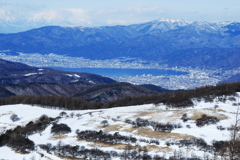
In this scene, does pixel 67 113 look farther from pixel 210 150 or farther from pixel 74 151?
pixel 210 150

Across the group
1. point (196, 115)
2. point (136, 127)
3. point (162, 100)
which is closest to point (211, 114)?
point (196, 115)

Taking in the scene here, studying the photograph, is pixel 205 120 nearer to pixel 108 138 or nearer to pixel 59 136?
pixel 108 138

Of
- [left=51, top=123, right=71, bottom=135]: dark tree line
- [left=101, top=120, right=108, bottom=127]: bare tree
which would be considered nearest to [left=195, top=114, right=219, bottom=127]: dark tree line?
[left=101, top=120, right=108, bottom=127]: bare tree

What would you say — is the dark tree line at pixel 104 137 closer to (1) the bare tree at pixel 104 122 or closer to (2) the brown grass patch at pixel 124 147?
(2) the brown grass patch at pixel 124 147

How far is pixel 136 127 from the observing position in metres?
87.2

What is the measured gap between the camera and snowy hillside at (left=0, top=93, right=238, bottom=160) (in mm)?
67688

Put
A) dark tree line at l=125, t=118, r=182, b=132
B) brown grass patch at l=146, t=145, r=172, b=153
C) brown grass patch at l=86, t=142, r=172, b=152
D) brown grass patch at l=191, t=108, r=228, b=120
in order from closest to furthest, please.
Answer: brown grass patch at l=146, t=145, r=172, b=153
brown grass patch at l=86, t=142, r=172, b=152
dark tree line at l=125, t=118, r=182, b=132
brown grass patch at l=191, t=108, r=228, b=120

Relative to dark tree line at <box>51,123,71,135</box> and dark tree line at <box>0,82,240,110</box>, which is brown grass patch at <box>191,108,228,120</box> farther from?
dark tree line at <box>51,123,71,135</box>

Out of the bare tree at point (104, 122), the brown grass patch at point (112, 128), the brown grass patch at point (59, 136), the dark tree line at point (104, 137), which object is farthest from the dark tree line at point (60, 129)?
the brown grass patch at point (112, 128)

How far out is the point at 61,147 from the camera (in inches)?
2813

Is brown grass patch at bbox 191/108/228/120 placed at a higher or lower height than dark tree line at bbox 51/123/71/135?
higher

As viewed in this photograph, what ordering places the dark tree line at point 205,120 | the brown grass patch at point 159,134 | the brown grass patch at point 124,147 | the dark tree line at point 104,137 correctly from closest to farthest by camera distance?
1. the brown grass patch at point 124,147
2. the dark tree line at point 104,137
3. the brown grass patch at point 159,134
4. the dark tree line at point 205,120

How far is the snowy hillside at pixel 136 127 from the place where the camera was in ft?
222

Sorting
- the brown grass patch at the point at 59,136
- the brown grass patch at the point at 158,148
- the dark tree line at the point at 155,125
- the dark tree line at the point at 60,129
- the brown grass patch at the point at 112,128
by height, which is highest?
the dark tree line at the point at 155,125
